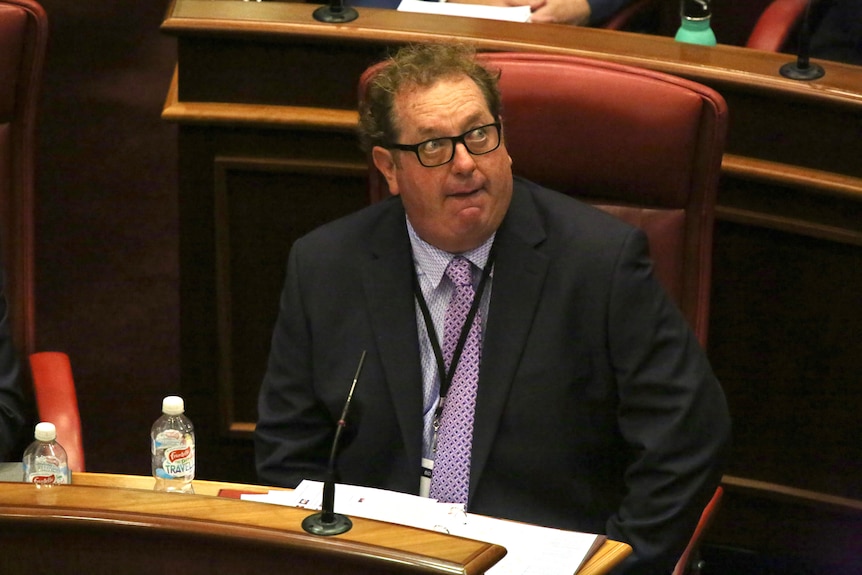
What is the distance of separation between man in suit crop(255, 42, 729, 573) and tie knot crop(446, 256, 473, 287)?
1 centimetres

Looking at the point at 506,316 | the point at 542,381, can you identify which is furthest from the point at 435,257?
the point at 542,381

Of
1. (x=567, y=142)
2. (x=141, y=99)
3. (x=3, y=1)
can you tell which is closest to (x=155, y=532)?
(x=567, y=142)

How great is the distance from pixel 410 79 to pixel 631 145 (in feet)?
→ 1.15

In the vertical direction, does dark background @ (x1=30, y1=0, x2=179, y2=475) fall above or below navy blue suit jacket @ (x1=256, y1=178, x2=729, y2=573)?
below

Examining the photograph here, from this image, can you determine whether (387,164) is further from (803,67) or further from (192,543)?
(192,543)

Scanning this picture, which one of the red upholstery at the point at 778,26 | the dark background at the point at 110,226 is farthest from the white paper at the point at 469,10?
the dark background at the point at 110,226

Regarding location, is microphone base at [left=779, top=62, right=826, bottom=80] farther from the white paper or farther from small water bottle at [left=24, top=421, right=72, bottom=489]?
small water bottle at [left=24, top=421, right=72, bottom=489]

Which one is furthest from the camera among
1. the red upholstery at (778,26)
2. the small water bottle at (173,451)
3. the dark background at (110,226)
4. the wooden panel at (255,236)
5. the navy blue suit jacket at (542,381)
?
the dark background at (110,226)

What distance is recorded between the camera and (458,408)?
82.0 inches

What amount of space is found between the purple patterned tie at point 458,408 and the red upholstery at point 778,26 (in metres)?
1.14

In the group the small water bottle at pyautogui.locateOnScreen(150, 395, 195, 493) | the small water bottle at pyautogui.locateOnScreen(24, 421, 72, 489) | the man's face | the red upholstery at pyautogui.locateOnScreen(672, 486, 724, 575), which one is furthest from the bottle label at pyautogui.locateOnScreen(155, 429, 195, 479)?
the red upholstery at pyautogui.locateOnScreen(672, 486, 724, 575)

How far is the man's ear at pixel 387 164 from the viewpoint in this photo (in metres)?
2.15

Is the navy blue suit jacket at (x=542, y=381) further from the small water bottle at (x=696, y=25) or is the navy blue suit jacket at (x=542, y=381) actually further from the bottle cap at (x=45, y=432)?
the small water bottle at (x=696, y=25)

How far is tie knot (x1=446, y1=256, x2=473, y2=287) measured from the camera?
6.93 feet
